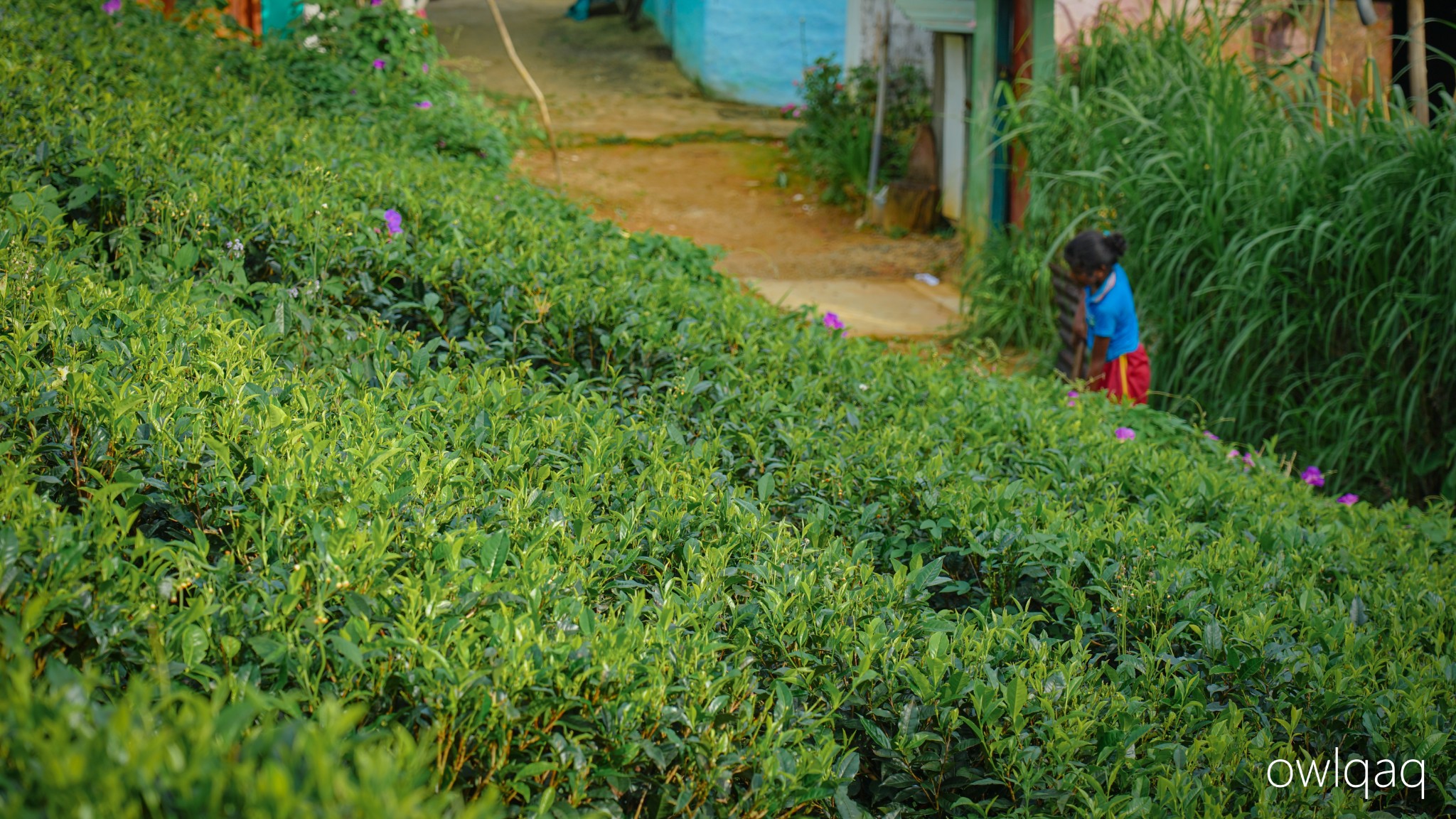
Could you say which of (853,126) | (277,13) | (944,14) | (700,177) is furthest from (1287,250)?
(700,177)

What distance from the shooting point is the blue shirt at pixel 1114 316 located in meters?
4.75

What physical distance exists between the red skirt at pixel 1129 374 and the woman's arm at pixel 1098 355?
2cm

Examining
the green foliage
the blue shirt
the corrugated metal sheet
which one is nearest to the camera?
the blue shirt

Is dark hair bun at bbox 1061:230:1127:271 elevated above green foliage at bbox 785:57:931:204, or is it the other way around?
green foliage at bbox 785:57:931:204

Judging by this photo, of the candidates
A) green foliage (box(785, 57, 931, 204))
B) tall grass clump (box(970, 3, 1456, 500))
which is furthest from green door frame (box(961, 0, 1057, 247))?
green foliage (box(785, 57, 931, 204))

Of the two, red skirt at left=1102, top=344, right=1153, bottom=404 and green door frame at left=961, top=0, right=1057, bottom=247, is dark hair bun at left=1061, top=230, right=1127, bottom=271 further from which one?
green door frame at left=961, top=0, right=1057, bottom=247

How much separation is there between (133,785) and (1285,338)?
4700 millimetres

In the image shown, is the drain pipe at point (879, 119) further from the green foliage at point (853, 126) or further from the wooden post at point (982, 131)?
the wooden post at point (982, 131)

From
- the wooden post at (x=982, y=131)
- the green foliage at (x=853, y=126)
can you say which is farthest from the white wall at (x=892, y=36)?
the wooden post at (x=982, y=131)

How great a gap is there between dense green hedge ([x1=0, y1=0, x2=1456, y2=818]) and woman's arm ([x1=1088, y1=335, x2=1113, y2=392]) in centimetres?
111

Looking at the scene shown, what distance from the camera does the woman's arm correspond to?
4.77 m

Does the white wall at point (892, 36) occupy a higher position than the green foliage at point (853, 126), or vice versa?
the white wall at point (892, 36)

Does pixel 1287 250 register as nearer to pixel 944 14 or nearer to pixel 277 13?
pixel 944 14

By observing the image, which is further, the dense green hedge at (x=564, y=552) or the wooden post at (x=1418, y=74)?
the wooden post at (x=1418, y=74)
